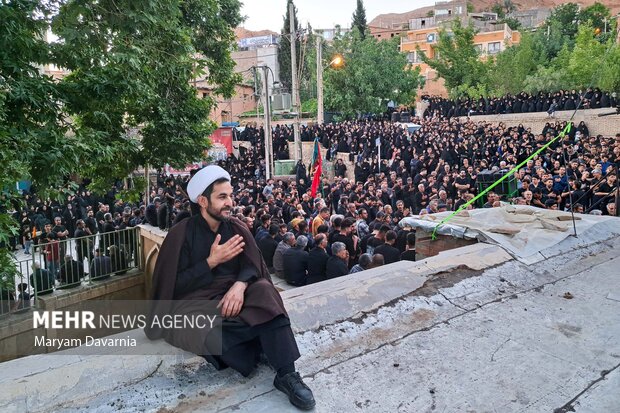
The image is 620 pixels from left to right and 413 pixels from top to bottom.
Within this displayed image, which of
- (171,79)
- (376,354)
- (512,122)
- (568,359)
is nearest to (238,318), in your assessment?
(376,354)

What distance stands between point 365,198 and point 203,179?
8.98 meters

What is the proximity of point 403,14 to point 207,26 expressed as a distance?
88476 mm

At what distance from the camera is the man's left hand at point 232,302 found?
3035 mm

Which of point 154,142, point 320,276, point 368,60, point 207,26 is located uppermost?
point 368,60

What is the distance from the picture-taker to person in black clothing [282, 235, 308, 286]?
7020 mm

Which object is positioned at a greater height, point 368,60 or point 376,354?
point 368,60

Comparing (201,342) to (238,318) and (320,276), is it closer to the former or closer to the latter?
(238,318)

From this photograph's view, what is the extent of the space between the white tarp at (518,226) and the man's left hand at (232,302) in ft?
11.6

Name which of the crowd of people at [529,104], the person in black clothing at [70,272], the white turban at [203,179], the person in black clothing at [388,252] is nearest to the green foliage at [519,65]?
the crowd of people at [529,104]

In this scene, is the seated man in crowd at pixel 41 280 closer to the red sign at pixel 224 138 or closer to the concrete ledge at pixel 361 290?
the concrete ledge at pixel 361 290

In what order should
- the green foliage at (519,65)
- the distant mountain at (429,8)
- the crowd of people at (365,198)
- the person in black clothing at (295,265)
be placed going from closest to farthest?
the person in black clothing at (295,265), the crowd of people at (365,198), the green foliage at (519,65), the distant mountain at (429,8)

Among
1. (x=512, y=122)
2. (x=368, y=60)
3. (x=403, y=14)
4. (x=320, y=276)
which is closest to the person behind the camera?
(x=320, y=276)

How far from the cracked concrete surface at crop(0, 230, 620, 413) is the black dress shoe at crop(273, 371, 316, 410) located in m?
0.08

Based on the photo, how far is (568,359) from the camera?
139 inches
